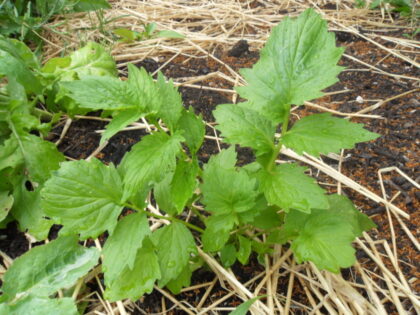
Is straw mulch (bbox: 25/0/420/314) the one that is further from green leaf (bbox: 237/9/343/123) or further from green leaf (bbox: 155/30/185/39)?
green leaf (bbox: 237/9/343/123)

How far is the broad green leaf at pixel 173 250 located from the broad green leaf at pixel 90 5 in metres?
1.83

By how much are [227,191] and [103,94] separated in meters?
0.41

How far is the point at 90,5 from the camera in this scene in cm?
259

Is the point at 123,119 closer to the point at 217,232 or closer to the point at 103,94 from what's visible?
the point at 103,94

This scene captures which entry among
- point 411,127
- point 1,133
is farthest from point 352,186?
point 1,133

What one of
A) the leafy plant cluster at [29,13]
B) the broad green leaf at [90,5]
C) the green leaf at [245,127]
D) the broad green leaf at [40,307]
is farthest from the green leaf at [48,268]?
→ the broad green leaf at [90,5]

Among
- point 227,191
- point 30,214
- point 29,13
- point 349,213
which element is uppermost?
point 29,13

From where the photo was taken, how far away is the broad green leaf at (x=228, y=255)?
1.24 metres

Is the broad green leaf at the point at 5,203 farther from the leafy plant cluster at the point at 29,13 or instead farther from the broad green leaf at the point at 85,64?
the leafy plant cluster at the point at 29,13

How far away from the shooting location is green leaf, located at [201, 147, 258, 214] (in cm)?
107

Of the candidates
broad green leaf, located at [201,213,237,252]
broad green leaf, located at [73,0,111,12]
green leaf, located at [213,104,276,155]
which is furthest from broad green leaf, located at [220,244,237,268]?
broad green leaf, located at [73,0,111,12]

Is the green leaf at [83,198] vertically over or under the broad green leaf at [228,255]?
over

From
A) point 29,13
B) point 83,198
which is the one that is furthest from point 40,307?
point 29,13

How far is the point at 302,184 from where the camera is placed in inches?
40.5
